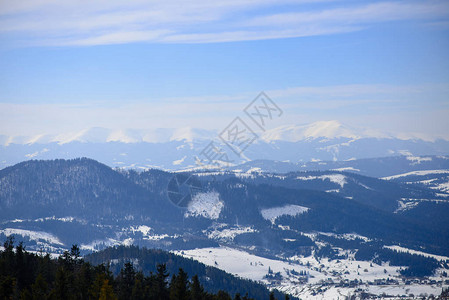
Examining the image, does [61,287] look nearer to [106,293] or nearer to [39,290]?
[39,290]

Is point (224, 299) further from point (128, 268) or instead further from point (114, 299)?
point (114, 299)

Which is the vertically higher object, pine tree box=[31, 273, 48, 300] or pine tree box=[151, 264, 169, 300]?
pine tree box=[31, 273, 48, 300]

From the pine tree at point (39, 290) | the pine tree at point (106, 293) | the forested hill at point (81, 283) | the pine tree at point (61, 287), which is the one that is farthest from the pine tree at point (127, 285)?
the pine tree at point (106, 293)

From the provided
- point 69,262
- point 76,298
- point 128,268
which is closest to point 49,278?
point 69,262

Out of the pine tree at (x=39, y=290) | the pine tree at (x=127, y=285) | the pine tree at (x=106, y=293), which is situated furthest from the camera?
the pine tree at (x=127, y=285)

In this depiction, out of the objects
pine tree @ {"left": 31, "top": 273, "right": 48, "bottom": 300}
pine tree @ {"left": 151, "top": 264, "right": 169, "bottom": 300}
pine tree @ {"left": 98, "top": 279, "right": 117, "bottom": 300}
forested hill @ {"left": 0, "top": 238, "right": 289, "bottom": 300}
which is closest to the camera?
pine tree @ {"left": 98, "top": 279, "right": 117, "bottom": 300}

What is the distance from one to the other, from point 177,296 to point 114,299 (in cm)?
1860

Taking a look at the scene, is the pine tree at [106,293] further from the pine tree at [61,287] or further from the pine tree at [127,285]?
the pine tree at [127,285]

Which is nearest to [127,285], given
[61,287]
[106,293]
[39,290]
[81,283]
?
[81,283]

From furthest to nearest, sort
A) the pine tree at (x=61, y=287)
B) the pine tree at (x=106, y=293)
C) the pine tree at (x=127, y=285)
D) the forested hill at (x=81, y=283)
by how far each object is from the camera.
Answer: the pine tree at (x=127, y=285) < the pine tree at (x=61, y=287) < the forested hill at (x=81, y=283) < the pine tree at (x=106, y=293)

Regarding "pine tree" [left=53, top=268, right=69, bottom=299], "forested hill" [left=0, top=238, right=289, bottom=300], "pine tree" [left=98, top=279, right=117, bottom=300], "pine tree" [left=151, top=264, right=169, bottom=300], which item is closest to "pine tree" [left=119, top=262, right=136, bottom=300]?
"forested hill" [left=0, top=238, right=289, bottom=300]

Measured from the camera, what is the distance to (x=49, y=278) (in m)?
147

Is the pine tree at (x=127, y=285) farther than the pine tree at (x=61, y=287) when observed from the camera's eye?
Yes

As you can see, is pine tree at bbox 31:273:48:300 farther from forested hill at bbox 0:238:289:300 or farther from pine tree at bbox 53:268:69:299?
pine tree at bbox 53:268:69:299
